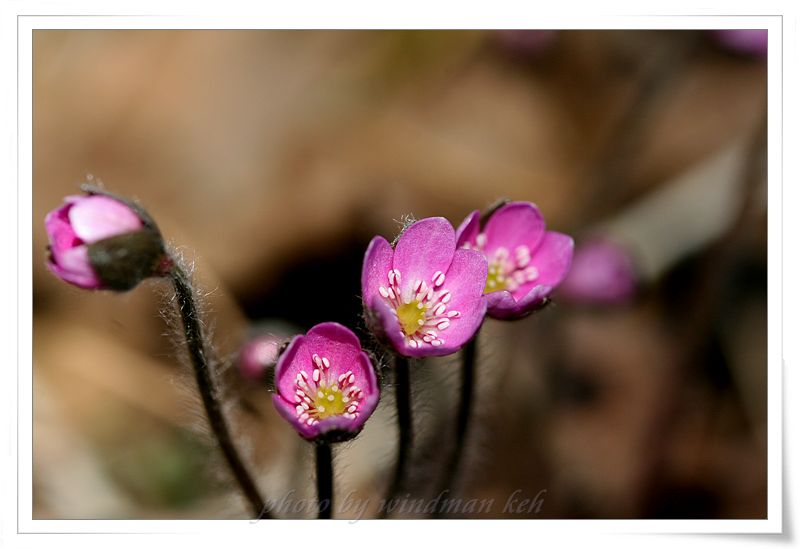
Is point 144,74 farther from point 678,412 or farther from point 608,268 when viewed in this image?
point 678,412

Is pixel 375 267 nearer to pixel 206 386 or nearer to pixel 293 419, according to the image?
pixel 293 419

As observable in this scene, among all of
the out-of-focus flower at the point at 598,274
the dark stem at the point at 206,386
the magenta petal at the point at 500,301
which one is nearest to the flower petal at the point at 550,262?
the magenta petal at the point at 500,301

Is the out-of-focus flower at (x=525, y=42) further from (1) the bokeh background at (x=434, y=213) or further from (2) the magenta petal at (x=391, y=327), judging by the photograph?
(2) the magenta petal at (x=391, y=327)

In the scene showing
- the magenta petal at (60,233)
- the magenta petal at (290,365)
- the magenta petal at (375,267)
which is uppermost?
the magenta petal at (60,233)

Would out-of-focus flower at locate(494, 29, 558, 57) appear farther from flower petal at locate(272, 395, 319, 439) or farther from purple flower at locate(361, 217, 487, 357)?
flower petal at locate(272, 395, 319, 439)

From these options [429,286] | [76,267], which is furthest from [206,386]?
[429,286]

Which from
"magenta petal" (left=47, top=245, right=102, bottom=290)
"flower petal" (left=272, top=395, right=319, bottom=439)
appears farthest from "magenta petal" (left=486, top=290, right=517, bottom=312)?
"magenta petal" (left=47, top=245, right=102, bottom=290)
